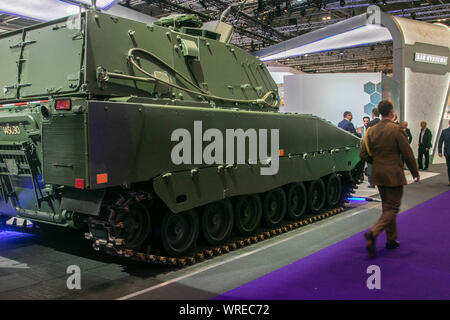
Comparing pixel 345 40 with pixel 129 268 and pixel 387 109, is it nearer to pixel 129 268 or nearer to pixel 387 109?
pixel 387 109

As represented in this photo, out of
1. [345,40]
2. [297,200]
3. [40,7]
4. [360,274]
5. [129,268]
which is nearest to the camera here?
[360,274]

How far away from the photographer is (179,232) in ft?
19.5

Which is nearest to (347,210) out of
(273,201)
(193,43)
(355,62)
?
(273,201)

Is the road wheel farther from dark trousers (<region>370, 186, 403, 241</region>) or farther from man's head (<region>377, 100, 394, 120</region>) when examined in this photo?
man's head (<region>377, 100, 394, 120</region>)

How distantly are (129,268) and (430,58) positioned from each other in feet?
54.4

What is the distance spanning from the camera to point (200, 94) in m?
6.73

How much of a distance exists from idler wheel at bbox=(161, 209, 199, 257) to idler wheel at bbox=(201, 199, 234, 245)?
26cm

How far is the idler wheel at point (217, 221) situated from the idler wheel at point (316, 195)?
2.56m

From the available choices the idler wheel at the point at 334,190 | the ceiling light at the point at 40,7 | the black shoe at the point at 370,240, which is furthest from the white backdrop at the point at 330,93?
the black shoe at the point at 370,240

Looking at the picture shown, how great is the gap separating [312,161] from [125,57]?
410 centimetres

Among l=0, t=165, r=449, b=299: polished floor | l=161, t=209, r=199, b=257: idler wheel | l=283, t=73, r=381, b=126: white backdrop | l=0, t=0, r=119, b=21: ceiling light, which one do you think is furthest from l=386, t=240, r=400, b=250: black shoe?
l=283, t=73, r=381, b=126: white backdrop

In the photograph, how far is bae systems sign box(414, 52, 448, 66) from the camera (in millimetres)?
17531

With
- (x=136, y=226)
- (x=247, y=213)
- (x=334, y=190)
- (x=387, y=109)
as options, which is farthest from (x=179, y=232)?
(x=334, y=190)
